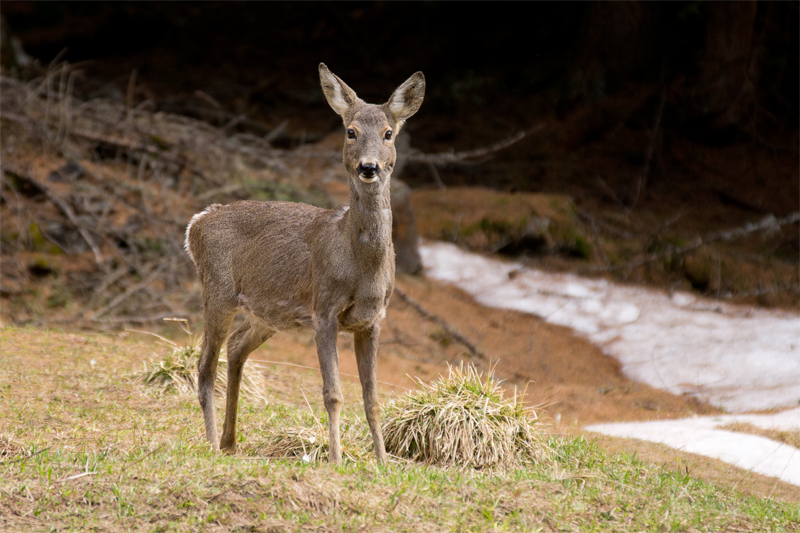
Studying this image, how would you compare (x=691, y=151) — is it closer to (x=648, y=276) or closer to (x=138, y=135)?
(x=648, y=276)

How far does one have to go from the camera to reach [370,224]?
4777 millimetres

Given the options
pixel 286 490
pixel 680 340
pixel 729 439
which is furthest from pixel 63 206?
pixel 729 439

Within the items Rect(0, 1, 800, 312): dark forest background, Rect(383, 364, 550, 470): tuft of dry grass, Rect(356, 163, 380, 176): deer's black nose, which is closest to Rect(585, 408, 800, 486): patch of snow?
Rect(383, 364, 550, 470): tuft of dry grass

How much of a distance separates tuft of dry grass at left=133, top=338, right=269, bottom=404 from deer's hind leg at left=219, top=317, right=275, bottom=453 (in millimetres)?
1482

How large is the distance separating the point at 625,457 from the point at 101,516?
3.78 meters

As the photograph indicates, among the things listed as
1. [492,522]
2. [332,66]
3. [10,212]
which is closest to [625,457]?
[492,522]

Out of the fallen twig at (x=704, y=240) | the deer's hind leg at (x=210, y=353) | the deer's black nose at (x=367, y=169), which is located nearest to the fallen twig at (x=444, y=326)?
the fallen twig at (x=704, y=240)

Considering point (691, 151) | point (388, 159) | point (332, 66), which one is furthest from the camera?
point (332, 66)

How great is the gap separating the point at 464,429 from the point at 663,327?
22.3 ft

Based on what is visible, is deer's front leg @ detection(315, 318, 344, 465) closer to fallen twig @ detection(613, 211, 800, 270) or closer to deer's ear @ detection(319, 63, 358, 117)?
deer's ear @ detection(319, 63, 358, 117)

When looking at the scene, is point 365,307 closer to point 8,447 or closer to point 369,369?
point 369,369

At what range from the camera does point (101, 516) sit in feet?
13.1

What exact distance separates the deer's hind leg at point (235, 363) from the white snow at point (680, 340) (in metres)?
3.54

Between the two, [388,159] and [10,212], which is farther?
[10,212]
